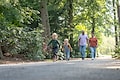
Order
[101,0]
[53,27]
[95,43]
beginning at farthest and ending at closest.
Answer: [101,0]
[53,27]
[95,43]

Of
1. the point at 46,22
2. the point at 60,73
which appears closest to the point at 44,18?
the point at 46,22

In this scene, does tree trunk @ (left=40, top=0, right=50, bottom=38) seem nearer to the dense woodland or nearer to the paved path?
the dense woodland

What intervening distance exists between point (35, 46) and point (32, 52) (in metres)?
0.48

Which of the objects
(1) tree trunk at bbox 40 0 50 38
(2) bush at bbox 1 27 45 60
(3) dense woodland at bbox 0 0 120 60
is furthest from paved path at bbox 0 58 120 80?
(1) tree trunk at bbox 40 0 50 38

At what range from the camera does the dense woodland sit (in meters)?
25.5

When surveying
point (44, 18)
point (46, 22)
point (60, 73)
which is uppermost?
point (44, 18)

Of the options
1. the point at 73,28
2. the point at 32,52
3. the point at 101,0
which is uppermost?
the point at 101,0

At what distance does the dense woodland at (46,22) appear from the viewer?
83.7 feet

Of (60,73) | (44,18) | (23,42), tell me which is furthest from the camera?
(44,18)

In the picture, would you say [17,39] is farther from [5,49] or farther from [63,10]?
[63,10]

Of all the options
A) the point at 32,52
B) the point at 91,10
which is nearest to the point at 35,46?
the point at 32,52

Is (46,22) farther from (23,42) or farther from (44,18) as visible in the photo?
(23,42)

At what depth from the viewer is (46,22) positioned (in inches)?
1162

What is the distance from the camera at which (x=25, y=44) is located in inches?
1037
